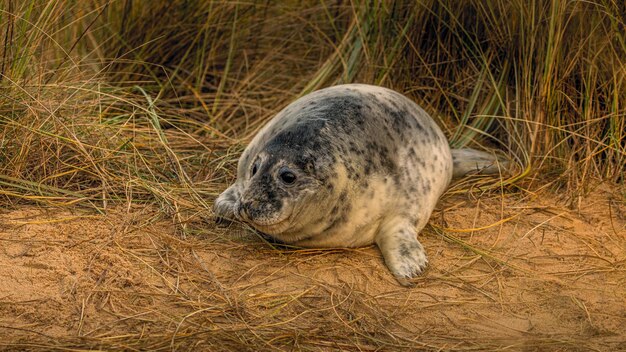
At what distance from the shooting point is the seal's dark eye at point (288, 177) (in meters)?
3.72

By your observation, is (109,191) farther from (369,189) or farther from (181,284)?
(369,189)

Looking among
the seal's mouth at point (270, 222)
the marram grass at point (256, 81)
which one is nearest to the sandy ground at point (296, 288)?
the seal's mouth at point (270, 222)

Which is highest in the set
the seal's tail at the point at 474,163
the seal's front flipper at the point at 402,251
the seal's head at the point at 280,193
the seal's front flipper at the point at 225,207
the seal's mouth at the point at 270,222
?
the seal's head at the point at 280,193

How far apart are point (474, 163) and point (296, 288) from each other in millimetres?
1626

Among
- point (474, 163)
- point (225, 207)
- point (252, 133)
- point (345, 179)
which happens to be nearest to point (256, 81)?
point (252, 133)

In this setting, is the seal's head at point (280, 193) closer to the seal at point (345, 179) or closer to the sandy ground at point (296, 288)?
the seal at point (345, 179)

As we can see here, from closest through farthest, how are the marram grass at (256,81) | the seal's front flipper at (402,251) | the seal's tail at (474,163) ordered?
the seal's front flipper at (402,251), the marram grass at (256,81), the seal's tail at (474,163)

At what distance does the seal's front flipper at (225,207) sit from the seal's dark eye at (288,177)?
0.44 meters

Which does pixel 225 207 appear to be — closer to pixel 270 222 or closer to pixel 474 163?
pixel 270 222

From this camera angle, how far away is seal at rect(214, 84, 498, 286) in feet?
12.2

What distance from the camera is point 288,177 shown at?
3.73 meters

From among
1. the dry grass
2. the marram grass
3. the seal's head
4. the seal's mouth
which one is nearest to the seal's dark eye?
the seal's head

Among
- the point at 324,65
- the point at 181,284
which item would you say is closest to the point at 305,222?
the point at 181,284

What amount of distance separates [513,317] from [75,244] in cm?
177
